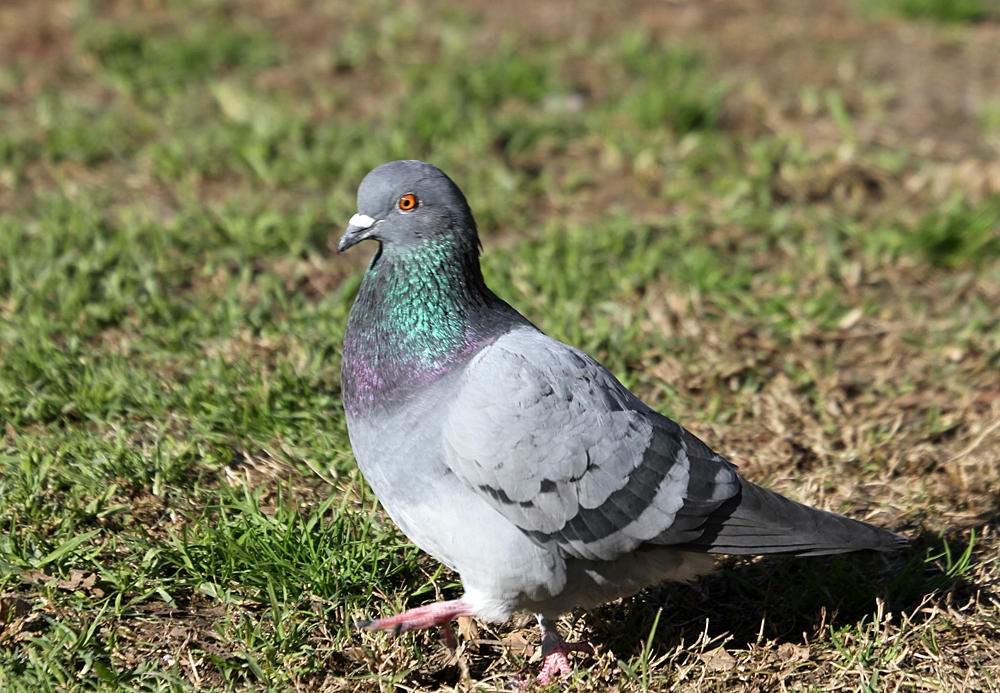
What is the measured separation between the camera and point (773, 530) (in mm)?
2863

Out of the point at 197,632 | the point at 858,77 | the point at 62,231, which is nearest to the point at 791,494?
the point at 197,632

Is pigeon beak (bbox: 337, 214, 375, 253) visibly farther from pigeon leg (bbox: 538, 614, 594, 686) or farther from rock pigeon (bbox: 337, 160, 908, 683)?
→ pigeon leg (bbox: 538, 614, 594, 686)

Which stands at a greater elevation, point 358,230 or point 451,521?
point 358,230

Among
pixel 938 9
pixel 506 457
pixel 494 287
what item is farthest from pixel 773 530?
pixel 938 9

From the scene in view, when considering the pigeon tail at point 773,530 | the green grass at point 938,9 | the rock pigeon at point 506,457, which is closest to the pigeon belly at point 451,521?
the rock pigeon at point 506,457

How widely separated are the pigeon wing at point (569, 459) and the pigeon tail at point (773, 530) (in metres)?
0.05

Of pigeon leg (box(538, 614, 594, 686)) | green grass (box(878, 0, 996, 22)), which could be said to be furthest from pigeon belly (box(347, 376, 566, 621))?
green grass (box(878, 0, 996, 22))

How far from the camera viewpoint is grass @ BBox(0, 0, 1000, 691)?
118 inches

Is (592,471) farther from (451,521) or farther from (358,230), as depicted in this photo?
(358,230)

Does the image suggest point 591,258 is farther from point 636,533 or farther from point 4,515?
point 4,515

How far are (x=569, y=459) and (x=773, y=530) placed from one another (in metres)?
0.63

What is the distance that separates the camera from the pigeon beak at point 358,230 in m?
3.02

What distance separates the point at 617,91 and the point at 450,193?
3622 mm

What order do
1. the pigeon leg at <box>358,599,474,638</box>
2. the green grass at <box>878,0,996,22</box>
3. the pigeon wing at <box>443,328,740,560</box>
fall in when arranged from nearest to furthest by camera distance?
the pigeon wing at <box>443,328,740,560</box> → the pigeon leg at <box>358,599,474,638</box> → the green grass at <box>878,0,996,22</box>
